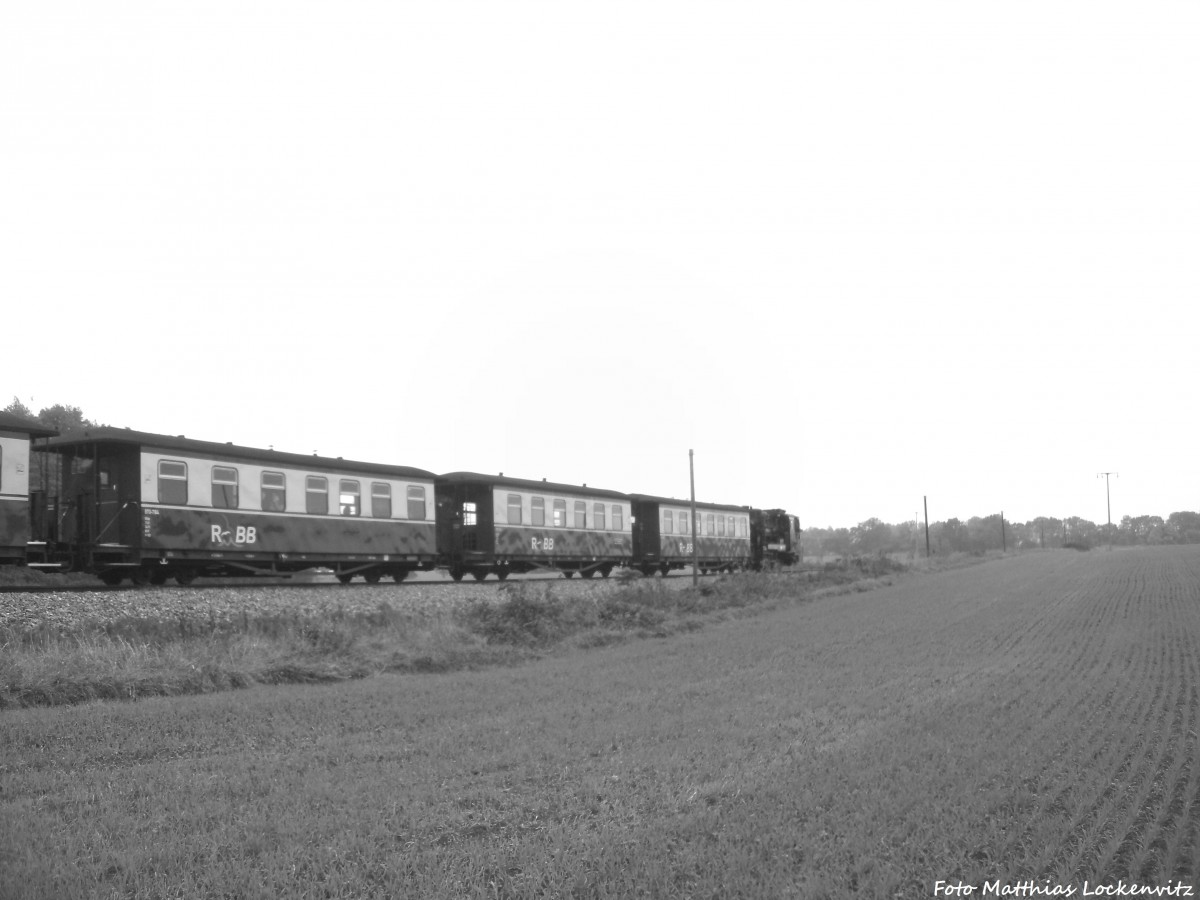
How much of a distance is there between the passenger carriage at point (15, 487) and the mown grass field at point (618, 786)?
25.0ft

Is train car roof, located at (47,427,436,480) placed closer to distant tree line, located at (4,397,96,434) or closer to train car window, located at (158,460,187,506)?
train car window, located at (158,460,187,506)

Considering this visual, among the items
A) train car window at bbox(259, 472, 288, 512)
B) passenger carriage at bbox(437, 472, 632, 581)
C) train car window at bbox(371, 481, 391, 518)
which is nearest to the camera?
train car window at bbox(259, 472, 288, 512)

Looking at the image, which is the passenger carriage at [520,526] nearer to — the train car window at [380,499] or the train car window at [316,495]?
the train car window at [380,499]

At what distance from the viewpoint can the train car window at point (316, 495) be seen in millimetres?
23547

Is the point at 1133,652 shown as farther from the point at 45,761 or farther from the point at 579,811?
the point at 45,761

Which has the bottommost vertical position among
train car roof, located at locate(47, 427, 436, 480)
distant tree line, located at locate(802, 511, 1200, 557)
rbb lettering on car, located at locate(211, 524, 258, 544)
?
distant tree line, located at locate(802, 511, 1200, 557)

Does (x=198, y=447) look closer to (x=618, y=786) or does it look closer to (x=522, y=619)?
(x=522, y=619)

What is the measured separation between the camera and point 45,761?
28.4ft

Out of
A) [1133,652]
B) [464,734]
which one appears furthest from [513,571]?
[464,734]

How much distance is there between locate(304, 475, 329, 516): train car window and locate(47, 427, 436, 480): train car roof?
339 millimetres

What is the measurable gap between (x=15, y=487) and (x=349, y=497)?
8215 mm

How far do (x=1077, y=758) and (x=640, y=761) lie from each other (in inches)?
150

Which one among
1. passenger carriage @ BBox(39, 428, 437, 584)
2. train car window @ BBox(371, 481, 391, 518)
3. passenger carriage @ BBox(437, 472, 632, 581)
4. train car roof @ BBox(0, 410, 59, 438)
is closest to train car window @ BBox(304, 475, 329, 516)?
passenger carriage @ BBox(39, 428, 437, 584)

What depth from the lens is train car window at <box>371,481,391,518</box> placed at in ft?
83.7
